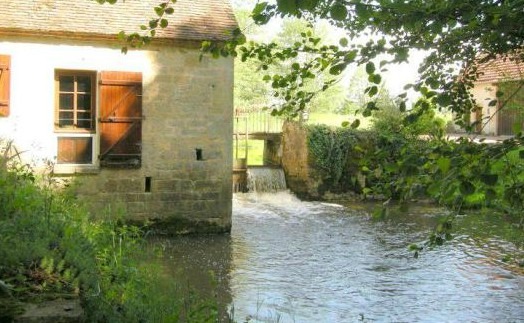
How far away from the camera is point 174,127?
442 inches

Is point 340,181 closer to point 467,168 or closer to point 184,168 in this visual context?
point 184,168

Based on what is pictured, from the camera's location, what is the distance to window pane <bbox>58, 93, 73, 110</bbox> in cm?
1096

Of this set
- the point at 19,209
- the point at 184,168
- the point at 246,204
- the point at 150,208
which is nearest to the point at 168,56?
the point at 184,168

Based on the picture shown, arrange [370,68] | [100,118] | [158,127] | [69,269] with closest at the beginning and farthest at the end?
[370,68] → [69,269] → [100,118] → [158,127]

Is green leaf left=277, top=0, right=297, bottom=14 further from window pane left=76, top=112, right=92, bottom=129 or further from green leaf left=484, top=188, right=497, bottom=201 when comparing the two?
window pane left=76, top=112, right=92, bottom=129

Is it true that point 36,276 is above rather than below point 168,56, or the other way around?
below

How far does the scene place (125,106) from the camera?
1091 centimetres

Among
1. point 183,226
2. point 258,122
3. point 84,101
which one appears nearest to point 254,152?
point 258,122

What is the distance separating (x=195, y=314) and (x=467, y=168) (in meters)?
2.51

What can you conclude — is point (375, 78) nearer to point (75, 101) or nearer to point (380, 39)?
point (380, 39)

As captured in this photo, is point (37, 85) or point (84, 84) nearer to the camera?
point (37, 85)

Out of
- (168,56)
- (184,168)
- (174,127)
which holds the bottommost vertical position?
(184,168)

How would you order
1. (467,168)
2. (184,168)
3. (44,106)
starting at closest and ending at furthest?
(467,168)
(44,106)
(184,168)

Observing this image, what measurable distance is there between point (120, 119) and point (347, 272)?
5.04 m
